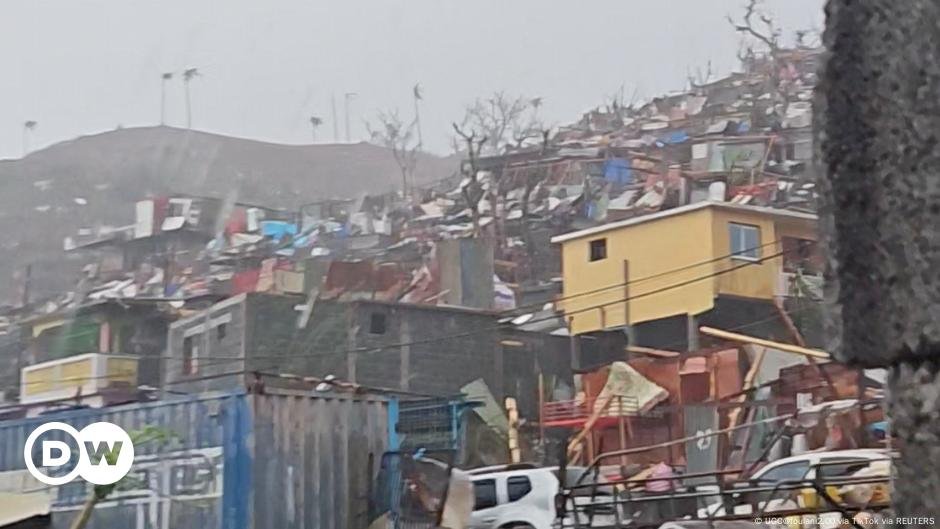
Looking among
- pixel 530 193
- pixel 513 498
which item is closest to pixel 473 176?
pixel 530 193

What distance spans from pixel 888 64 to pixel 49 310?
2765cm

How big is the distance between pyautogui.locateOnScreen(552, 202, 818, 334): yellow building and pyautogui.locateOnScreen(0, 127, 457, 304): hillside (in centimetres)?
1322

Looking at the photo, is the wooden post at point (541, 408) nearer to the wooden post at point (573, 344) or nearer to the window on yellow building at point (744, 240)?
the wooden post at point (573, 344)

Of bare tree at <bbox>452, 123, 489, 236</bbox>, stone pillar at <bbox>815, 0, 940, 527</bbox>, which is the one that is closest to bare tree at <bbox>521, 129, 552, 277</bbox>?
bare tree at <bbox>452, 123, 489, 236</bbox>

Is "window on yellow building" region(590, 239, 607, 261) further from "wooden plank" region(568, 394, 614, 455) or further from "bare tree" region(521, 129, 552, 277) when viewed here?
"wooden plank" region(568, 394, 614, 455)

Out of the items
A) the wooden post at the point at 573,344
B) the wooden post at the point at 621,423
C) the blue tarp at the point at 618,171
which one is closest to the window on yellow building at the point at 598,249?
the wooden post at the point at 573,344

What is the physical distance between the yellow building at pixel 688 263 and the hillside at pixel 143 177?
13.2 meters

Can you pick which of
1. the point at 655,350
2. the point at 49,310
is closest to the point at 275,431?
the point at 655,350

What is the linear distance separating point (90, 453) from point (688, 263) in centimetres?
1214

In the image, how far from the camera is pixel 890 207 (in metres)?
0.94

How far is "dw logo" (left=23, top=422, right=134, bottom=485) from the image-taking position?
11133mm

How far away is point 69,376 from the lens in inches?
868

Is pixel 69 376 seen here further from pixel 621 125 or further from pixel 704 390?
pixel 621 125

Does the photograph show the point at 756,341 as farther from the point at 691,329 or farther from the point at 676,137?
the point at 676,137
